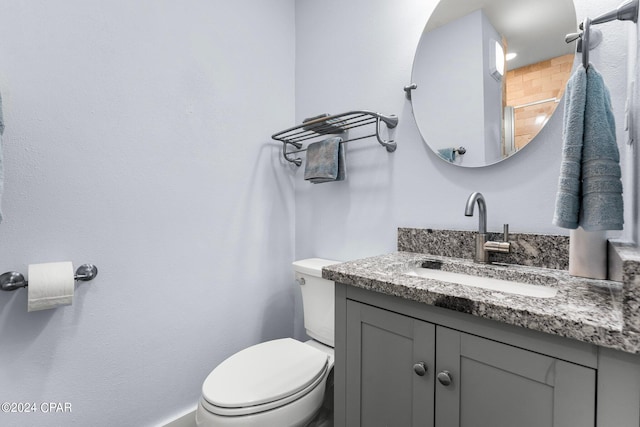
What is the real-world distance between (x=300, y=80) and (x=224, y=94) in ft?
1.67

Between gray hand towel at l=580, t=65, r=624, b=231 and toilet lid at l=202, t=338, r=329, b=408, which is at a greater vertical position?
gray hand towel at l=580, t=65, r=624, b=231

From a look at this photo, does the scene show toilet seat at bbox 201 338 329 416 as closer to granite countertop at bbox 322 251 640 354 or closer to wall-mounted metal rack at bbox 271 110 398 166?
granite countertop at bbox 322 251 640 354

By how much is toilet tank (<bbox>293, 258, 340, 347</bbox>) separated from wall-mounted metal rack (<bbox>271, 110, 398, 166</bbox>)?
0.66 m

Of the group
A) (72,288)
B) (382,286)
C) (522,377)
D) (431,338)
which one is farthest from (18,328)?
(522,377)

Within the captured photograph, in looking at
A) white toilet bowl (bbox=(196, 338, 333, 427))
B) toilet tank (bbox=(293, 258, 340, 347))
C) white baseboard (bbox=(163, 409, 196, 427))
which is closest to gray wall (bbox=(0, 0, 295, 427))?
white baseboard (bbox=(163, 409, 196, 427))

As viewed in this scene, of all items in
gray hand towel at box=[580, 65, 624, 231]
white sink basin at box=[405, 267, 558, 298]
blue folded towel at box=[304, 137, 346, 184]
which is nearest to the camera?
gray hand towel at box=[580, 65, 624, 231]

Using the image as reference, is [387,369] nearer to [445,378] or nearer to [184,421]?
[445,378]

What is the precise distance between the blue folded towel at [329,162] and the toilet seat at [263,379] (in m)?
0.79

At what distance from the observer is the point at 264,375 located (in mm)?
1041

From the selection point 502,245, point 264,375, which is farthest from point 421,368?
point 264,375

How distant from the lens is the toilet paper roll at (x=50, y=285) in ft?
2.99

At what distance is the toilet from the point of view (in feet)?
2.93

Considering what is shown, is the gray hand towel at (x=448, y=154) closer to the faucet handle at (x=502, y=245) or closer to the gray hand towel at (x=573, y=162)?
the faucet handle at (x=502, y=245)

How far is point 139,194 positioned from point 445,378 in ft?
4.14
